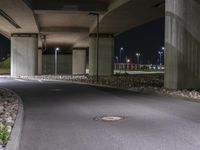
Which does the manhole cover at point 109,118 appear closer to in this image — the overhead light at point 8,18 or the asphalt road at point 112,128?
the asphalt road at point 112,128

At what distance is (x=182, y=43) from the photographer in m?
24.2

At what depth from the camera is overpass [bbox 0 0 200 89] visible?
79.8 feet

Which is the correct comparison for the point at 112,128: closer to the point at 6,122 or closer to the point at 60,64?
the point at 6,122

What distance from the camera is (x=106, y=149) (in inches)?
324

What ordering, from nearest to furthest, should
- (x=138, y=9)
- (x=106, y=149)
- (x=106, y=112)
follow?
1. (x=106, y=149)
2. (x=106, y=112)
3. (x=138, y=9)

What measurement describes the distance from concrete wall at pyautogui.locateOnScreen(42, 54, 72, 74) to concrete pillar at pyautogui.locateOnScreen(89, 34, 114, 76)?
4752 centimetres

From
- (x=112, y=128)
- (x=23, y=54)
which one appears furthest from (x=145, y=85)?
(x=23, y=54)

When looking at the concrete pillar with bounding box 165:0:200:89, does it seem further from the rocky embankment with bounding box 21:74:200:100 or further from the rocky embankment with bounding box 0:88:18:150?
the rocky embankment with bounding box 0:88:18:150

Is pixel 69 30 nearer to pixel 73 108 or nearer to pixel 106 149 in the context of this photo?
pixel 73 108

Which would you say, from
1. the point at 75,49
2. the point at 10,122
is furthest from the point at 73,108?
the point at 75,49

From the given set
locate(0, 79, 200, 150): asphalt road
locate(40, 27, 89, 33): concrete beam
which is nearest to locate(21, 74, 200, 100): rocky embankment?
locate(0, 79, 200, 150): asphalt road

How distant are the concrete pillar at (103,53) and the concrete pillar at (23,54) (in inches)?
306

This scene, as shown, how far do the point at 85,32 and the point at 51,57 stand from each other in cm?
5412

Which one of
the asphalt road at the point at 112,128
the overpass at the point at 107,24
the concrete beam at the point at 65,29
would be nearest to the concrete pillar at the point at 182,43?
the overpass at the point at 107,24
